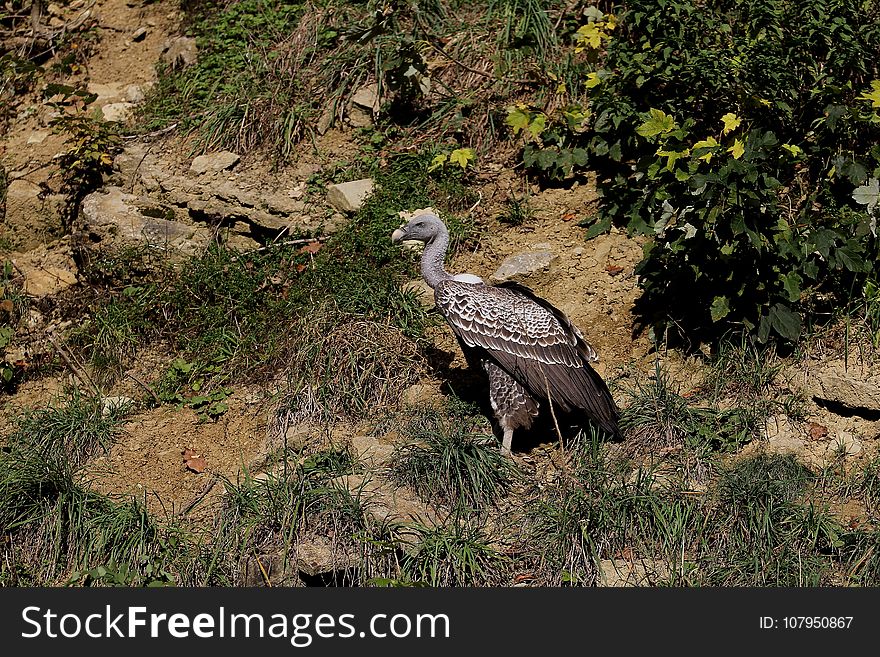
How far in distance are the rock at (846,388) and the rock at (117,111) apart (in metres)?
6.13

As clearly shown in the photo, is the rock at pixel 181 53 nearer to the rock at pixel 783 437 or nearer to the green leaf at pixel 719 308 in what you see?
the green leaf at pixel 719 308

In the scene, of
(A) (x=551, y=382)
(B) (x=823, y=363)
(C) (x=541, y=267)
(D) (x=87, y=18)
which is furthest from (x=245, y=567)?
(D) (x=87, y=18)

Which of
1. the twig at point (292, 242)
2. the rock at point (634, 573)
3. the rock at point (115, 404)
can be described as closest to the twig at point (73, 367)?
the rock at point (115, 404)

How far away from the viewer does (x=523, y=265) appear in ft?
25.5

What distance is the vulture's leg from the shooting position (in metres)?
6.52

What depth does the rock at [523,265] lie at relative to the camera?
7730 millimetres

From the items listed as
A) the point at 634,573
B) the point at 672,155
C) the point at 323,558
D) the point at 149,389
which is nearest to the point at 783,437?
the point at 634,573

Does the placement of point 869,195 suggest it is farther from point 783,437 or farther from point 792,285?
point 783,437

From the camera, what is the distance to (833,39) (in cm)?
705

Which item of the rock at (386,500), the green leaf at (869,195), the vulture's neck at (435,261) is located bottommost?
the rock at (386,500)

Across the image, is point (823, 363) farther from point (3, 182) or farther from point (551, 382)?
point (3, 182)

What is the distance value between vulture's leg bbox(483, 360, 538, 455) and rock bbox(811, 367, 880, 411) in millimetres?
1702

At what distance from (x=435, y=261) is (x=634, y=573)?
2.24m

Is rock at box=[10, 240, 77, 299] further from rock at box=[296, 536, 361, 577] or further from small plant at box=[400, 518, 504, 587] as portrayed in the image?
small plant at box=[400, 518, 504, 587]
